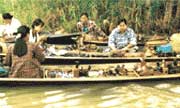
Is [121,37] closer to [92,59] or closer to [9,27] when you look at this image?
[92,59]

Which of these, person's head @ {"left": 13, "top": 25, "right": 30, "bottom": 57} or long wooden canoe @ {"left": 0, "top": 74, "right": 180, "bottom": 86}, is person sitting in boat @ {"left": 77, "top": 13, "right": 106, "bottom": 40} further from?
person's head @ {"left": 13, "top": 25, "right": 30, "bottom": 57}

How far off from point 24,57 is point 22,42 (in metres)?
0.35

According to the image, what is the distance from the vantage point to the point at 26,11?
45.5 feet

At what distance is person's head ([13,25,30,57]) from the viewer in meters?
7.98

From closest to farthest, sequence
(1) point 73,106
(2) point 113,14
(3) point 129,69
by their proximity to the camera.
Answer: (1) point 73,106
(3) point 129,69
(2) point 113,14

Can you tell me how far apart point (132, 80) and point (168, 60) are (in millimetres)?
1372

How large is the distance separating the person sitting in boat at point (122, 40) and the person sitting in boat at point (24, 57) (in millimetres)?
2474

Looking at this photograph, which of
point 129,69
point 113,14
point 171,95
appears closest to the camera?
point 171,95

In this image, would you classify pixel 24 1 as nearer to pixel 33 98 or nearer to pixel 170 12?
pixel 170 12

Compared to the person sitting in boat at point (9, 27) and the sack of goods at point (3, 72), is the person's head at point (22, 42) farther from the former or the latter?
the person sitting in boat at point (9, 27)

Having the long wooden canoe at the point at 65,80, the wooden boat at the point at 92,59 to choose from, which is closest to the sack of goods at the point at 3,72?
the long wooden canoe at the point at 65,80

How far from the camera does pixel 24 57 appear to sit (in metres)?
8.29

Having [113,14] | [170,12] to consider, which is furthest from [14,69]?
[170,12]

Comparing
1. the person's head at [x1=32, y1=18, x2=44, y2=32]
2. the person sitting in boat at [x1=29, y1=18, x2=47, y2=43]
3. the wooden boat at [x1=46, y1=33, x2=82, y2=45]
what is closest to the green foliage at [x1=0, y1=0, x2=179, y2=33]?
the wooden boat at [x1=46, y1=33, x2=82, y2=45]
